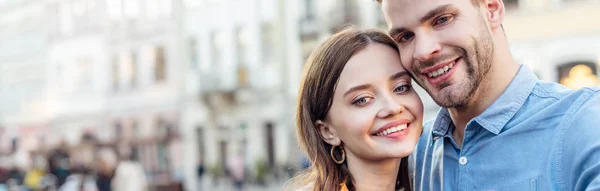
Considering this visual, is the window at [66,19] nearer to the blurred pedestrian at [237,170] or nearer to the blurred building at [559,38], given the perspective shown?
the blurred pedestrian at [237,170]

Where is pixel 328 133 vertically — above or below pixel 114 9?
above

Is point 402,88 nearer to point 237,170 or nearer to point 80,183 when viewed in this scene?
point 80,183

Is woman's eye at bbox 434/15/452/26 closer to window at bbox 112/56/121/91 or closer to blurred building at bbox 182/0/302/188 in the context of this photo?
blurred building at bbox 182/0/302/188

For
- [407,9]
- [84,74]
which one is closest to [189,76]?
[84,74]

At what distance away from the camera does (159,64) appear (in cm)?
3066

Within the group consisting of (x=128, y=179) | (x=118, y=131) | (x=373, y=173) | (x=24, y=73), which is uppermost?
(x=373, y=173)

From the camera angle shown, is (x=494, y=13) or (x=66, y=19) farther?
(x=66, y=19)

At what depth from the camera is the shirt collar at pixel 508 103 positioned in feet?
8.57

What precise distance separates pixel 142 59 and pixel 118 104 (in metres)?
2.32

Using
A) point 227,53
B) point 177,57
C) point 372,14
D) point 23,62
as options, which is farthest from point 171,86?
point 23,62

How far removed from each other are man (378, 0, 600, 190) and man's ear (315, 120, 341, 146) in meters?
0.38

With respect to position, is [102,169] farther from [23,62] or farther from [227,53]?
[23,62]

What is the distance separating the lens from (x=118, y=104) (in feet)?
107

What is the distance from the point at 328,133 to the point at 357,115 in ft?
0.71
